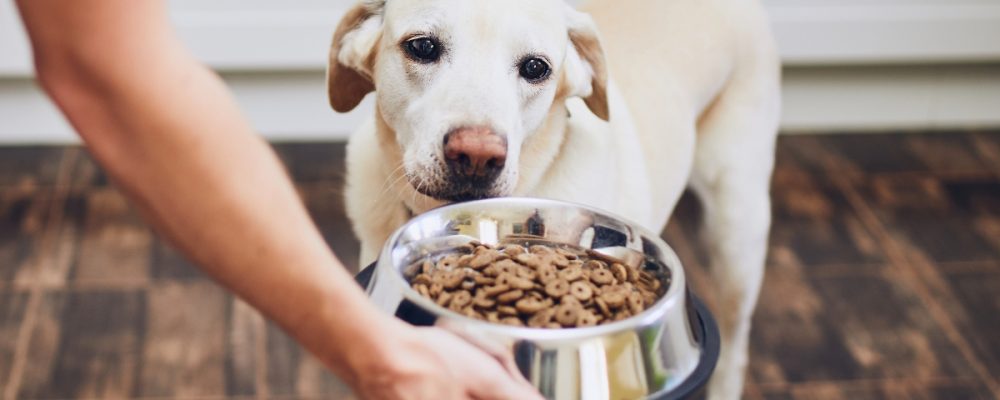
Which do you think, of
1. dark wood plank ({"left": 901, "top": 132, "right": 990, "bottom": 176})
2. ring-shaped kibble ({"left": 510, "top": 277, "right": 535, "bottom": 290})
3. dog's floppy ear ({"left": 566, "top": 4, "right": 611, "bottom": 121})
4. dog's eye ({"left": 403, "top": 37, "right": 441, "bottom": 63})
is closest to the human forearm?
ring-shaped kibble ({"left": 510, "top": 277, "right": 535, "bottom": 290})

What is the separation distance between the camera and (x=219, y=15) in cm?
288

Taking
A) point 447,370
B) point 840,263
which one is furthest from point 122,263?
point 447,370

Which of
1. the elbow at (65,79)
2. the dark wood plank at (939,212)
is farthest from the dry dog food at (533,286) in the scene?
the dark wood plank at (939,212)

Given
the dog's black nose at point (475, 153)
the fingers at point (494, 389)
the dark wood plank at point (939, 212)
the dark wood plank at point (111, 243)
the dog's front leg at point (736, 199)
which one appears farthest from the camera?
the dark wood plank at point (939, 212)

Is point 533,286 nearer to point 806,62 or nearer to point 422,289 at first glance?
point 422,289

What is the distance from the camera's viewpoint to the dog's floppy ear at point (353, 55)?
145 cm

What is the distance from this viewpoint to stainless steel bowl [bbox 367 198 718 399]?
0.87m

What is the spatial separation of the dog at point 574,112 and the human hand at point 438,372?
432 millimetres

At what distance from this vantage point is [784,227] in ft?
9.25

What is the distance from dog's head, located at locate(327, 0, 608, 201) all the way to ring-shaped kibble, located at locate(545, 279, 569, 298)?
0.31 meters

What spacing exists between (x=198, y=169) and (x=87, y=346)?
1703mm

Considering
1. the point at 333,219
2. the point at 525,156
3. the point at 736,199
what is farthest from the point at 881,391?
the point at 333,219

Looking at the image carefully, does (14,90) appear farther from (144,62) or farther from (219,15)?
(144,62)

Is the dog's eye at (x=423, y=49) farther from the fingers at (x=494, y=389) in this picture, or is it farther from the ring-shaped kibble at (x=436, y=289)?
the fingers at (x=494, y=389)
